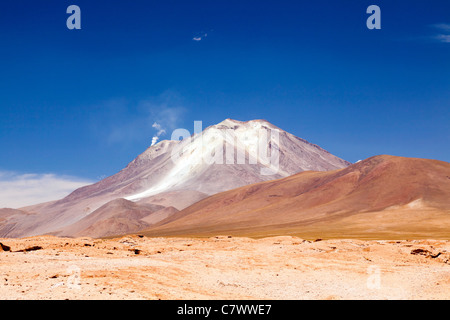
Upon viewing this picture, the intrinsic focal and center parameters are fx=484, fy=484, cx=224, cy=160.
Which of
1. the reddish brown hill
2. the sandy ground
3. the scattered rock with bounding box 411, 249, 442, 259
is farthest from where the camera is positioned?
the reddish brown hill

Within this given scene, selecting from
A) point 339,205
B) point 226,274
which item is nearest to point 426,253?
point 226,274

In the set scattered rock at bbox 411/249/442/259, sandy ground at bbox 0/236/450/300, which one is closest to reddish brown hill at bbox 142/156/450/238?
scattered rock at bbox 411/249/442/259

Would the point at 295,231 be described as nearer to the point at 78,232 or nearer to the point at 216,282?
the point at 216,282

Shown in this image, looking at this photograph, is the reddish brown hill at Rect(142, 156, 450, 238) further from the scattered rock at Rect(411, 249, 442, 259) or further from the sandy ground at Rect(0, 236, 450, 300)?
the sandy ground at Rect(0, 236, 450, 300)

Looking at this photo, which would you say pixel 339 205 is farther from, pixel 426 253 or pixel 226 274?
pixel 226 274
